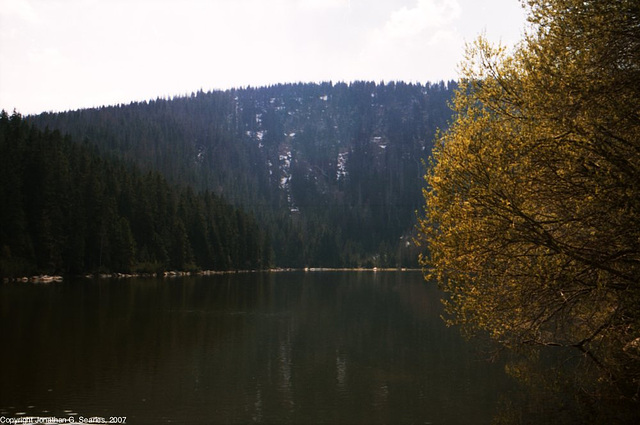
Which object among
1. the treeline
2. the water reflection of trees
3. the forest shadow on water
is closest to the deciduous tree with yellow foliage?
the water reflection of trees

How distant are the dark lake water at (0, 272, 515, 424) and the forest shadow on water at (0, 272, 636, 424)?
0.24 ft

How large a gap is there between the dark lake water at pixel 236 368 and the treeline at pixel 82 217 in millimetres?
45686

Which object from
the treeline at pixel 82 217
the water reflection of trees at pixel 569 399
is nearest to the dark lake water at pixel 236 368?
the water reflection of trees at pixel 569 399

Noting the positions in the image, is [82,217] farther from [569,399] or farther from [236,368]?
[569,399]

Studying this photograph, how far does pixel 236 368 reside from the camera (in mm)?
30844

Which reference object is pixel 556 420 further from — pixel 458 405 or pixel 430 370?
pixel 430 370

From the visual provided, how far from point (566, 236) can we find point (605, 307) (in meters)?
4.05

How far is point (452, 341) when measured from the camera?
136ft

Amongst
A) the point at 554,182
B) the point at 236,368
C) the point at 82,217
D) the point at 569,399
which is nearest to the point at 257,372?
the point at 236,368

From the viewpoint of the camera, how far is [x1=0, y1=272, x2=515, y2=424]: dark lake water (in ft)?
74.6

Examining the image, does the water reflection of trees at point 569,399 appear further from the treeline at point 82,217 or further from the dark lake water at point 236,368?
the treeline at point 82,217

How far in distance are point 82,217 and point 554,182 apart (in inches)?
4046

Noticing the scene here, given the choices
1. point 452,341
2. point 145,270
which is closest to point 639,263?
point 452,341

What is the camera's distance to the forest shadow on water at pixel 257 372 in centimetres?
2261
